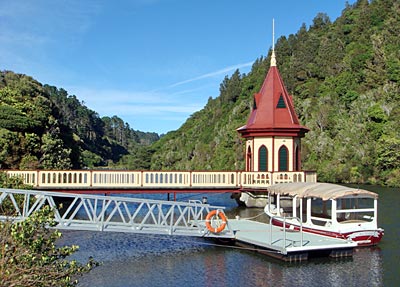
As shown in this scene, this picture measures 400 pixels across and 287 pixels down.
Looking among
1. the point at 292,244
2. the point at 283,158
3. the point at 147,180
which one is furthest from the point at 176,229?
the point at 283,158

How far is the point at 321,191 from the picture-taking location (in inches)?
695

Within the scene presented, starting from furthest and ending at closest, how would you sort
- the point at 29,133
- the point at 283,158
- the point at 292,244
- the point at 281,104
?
the point at 29,133, the point at 281,104, the point at 283,158, the point at 292,244

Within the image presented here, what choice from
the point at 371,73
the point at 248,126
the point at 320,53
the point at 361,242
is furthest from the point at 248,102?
the point at 361,242

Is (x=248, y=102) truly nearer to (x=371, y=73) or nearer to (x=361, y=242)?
(x=371, y=73)

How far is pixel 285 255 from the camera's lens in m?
15.1

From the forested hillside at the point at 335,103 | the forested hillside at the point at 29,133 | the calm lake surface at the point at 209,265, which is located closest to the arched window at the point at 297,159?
the calm lake surface at the point at 209,265

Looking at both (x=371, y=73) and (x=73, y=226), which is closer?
(x=73, y=226)

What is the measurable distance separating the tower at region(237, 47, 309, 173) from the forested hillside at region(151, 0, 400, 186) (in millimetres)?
23108

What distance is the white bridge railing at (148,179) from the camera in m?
24.3

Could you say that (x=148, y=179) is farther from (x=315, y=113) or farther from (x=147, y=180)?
(x=315, y=113)

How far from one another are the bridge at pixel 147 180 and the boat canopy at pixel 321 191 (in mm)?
5704

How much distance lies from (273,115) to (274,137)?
1.39 meters

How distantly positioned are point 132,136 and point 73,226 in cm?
17583

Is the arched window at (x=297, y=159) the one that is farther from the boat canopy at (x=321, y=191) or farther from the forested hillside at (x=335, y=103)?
the forested hillside at (x=335, y=103)
